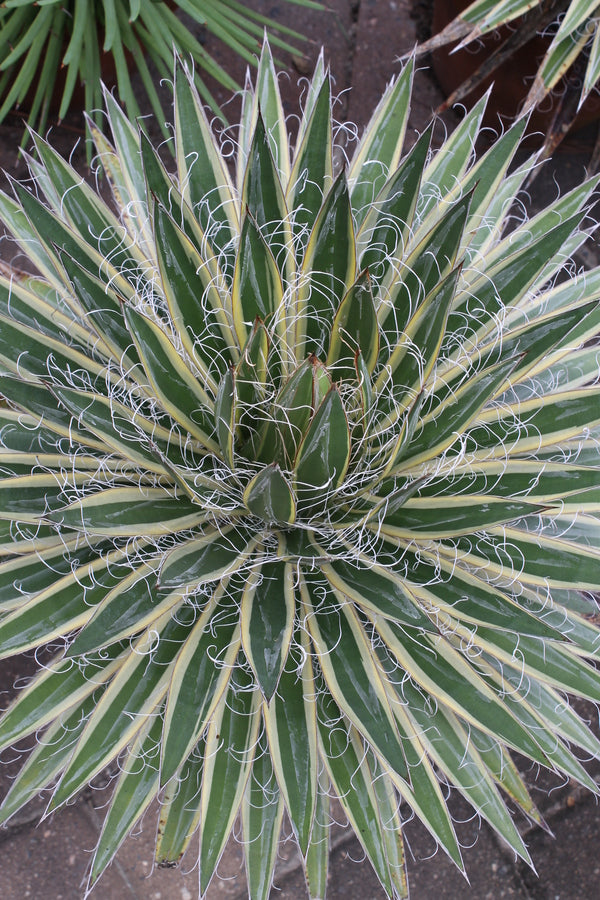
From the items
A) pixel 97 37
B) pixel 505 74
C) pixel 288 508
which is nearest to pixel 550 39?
pixel 505 74

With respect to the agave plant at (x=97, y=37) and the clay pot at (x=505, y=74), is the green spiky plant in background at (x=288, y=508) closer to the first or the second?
the agave plant at (x=97, y=37)

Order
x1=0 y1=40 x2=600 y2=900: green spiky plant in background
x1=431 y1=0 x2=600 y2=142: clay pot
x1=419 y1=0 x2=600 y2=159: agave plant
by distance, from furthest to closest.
Result: x1=431 y1=0 x2=600 y2=142: clay pot < x1=419 y1=0 x2=600 y2=159: agave plant < x1=0 y1=40 x2=600 y2=900: green spiky plant in background

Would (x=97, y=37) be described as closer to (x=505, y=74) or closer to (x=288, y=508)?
(x=505, y=74)

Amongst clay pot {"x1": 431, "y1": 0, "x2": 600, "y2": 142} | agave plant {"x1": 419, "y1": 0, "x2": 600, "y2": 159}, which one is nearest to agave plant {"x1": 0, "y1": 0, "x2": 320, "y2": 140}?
agave plant {"x1": 419, "y1": 0, "x2": 600, "y2": 159}

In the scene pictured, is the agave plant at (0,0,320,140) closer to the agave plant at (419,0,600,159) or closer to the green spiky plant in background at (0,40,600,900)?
the agave plant at (419,0,600,159)

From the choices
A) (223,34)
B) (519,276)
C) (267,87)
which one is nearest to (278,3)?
(223,34)

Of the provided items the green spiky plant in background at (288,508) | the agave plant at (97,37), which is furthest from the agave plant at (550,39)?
the green spiky plant in background at (288,508)

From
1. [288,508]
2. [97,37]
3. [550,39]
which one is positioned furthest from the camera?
[550,39]
